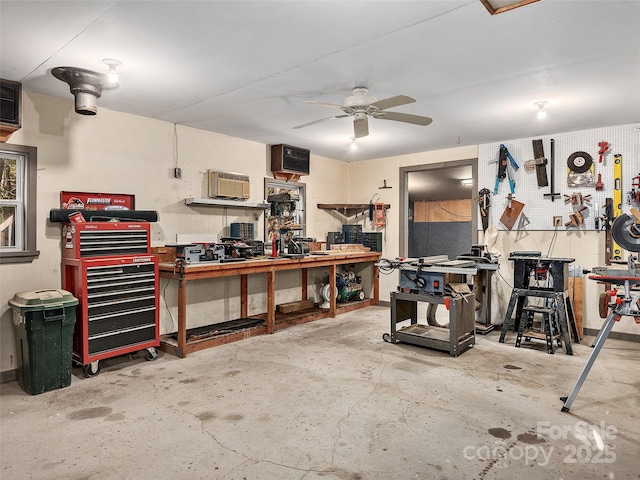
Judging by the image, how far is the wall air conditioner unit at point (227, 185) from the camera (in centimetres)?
471

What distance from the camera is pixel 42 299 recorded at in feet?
9.79

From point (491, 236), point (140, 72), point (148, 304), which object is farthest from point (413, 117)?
point (148, 304)

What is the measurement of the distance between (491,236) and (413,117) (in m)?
2.58

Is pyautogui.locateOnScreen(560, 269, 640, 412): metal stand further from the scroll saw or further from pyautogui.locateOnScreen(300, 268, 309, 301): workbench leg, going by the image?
pyautogui.locateOnScreen(300, 268, 309, 301): workbench leg

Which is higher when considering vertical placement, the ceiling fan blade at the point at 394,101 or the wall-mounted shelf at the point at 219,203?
the ceiling fan blade at the point at 394,101

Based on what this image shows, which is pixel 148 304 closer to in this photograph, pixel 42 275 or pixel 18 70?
pixel 42 275

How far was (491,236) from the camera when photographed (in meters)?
5.20

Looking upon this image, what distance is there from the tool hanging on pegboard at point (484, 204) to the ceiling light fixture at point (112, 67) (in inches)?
175

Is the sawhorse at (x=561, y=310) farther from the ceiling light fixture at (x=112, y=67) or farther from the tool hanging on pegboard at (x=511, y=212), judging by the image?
the ceiling light fixture at (x=112, y=67)

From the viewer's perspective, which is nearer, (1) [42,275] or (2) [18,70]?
(2) [18,70]

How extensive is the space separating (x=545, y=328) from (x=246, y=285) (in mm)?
3462

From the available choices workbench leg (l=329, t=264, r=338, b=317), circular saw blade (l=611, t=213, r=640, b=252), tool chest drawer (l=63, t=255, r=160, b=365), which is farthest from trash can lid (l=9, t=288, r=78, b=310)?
circular saw blade (l=611, t=213, r=640, b=252)

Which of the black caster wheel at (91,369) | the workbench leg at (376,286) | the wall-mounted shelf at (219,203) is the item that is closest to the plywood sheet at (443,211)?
the workbench leg at (376,286)

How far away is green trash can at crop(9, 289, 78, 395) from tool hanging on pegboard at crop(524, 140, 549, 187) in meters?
5.15
